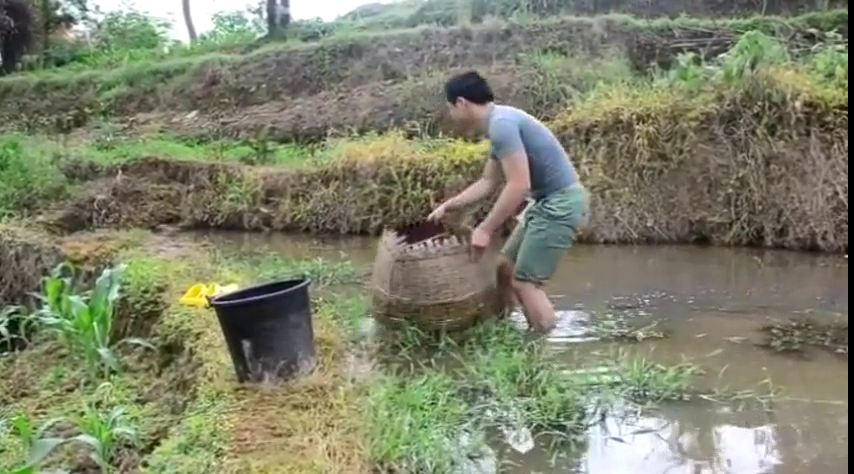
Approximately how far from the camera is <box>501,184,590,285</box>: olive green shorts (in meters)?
3.99

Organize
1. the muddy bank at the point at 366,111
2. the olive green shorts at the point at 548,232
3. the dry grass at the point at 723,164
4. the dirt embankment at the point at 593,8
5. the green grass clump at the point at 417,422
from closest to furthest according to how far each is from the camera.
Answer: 1. the green grass clump at the point at 417,422
2. the olive green shorts at the point at 548,232
3. the dry grass at the point at 723,164
4. the muddy bank at the point at 366,111
5. the dirt embankment at the point at 593,8

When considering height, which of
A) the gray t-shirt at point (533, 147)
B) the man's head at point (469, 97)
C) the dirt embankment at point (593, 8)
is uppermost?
the dirt embankment at point (593, 8)

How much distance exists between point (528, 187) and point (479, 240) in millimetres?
341

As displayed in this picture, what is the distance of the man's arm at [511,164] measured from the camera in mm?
3826

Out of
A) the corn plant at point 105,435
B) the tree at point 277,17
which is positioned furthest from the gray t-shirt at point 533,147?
the tree at point 277,17

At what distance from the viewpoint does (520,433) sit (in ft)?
10.8

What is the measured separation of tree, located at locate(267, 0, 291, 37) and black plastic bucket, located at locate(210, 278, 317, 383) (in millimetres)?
9073

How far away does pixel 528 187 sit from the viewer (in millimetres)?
3844

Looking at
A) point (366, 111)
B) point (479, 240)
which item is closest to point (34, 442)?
point (479, 240)

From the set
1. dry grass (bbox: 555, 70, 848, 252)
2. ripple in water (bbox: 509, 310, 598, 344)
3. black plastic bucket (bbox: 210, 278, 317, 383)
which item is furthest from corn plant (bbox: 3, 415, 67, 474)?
dry grass (bbox: 555, 70, 848, 252)

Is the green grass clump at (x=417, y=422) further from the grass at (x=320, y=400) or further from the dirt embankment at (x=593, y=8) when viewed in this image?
the dirt embankment at (x=593, y=8)

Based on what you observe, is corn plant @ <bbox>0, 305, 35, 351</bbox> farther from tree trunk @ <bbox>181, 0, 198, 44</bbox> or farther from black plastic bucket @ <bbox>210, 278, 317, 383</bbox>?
tree trunk @ <bbox>181, 0, 198, 44</bbox>

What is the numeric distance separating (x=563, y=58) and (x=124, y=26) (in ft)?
24.3

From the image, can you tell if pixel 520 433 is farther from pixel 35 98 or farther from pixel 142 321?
pixel 35 98
